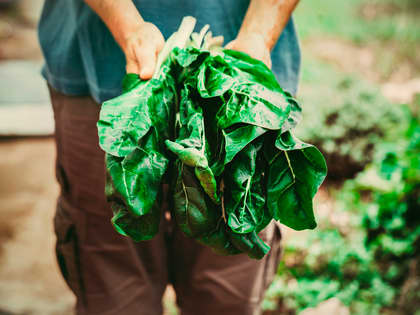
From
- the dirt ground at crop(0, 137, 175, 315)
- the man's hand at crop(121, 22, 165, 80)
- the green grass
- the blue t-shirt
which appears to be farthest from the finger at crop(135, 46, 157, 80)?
the green grass

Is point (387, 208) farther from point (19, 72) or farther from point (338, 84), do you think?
point (19, 72)

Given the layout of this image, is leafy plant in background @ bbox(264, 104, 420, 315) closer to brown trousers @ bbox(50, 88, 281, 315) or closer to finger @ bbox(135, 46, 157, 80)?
brown trousers @ bbox(50, 88, 281, 315)

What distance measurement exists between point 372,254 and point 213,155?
1695 mm

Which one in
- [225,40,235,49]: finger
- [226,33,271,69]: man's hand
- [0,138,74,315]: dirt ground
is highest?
[226,33,271,69]: man's hand

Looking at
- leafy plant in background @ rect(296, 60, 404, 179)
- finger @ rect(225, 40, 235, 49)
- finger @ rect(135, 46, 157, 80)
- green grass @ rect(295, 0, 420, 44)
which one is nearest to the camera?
finger @ rect(135, 46, 157, 80)

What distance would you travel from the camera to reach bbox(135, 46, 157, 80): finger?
966 mm

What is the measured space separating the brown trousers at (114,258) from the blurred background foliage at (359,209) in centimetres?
83

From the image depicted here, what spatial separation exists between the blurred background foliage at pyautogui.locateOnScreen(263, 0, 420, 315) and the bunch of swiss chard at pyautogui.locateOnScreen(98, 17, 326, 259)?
4.36 ft

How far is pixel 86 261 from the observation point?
53.0 inches

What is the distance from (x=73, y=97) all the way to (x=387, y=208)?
Answer: 1.79 meters

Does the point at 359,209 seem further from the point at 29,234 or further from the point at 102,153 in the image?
the point at 29,234

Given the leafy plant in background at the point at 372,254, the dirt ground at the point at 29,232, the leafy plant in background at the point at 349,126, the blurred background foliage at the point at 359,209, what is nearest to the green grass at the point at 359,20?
the blurred background foliage at the point at 359,209

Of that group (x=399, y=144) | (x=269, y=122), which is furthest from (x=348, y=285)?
(x=269, y=122)

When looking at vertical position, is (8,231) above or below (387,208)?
below
